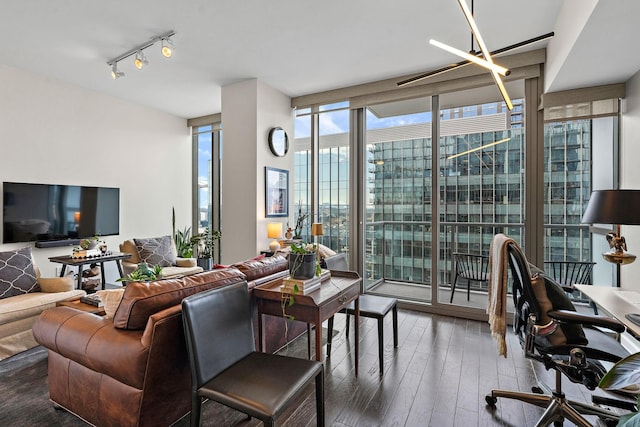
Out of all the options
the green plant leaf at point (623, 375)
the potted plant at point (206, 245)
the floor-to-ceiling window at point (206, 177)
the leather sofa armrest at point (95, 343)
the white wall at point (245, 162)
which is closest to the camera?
the green plant leaf at point (623, 375)

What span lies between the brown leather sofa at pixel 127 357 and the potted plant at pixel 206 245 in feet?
10.3

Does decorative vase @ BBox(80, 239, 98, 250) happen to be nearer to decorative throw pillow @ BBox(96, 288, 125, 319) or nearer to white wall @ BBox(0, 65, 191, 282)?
white wall @ BBox(0, 65, 191, 282)

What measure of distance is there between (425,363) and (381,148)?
8.86ft

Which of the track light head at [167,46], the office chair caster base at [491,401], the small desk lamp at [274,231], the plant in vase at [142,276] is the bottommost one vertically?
the office chair caster base at [491,401]

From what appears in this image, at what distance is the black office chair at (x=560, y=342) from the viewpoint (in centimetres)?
161

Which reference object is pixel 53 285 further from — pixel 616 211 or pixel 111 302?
pixel 616 211

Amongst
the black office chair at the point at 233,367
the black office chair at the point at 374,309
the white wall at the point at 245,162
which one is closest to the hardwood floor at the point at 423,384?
the black office chair at the point at 374,309

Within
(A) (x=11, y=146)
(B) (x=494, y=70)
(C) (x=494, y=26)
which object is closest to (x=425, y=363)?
(B) (x=494, y=70)

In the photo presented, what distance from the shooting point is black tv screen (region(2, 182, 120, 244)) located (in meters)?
3.67

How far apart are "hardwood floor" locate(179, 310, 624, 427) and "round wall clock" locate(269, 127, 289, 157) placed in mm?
2489

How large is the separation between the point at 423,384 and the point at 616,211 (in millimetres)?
1680

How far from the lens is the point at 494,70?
184cm

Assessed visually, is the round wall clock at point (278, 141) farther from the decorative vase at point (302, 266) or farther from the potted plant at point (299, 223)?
the decorative vase at point (302, 266)

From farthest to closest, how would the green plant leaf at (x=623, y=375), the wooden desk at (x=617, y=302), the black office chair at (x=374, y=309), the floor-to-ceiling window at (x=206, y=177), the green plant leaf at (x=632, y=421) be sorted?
the floor-to-ceiling window at (x=206, y=177)
the black office chair at (x=374, y=309)
the wooden desk at (x=617, y=302)
the green plant leaf at (x=623, y=375)
the green plant leaf at (x=632, y=421)
